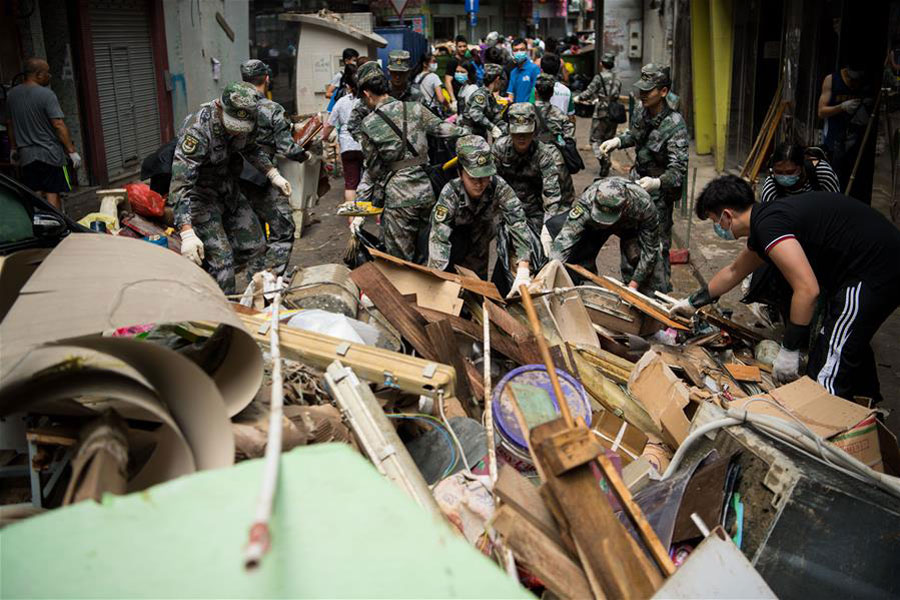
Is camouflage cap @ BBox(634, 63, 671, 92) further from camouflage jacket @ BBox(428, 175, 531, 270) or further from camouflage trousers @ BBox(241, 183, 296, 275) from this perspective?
camouflage trousers @ BBox(241, 183, 296, 275)

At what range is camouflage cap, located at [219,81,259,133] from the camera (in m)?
5.75

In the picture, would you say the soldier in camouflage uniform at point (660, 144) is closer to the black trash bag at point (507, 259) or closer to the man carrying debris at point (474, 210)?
the black trash bag at point (507, 259)

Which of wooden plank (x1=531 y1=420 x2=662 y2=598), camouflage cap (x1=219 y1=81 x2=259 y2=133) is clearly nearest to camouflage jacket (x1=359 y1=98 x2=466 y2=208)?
camouflage cap (x1=219 y1=81 x2=259 y2=133)

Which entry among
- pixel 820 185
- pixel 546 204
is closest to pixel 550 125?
pixel 546 204

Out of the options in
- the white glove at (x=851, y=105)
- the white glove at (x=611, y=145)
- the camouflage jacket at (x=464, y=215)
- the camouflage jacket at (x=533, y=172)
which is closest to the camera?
the camouflage jacket at (x=464, y=215)

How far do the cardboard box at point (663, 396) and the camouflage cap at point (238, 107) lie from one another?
10.7 feet

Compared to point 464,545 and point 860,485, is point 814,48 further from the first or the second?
point 464,545

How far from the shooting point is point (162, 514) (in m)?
1.59

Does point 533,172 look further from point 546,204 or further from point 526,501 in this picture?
point 526,501

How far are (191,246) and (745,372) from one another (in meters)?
3.68

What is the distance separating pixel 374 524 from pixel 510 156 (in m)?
5.19

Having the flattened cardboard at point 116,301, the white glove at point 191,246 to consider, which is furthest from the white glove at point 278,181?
the flattened cardboard at point 116,301

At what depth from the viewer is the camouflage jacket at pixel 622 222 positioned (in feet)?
17.5

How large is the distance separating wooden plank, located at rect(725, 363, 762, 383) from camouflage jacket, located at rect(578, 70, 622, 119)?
8.22 metres
